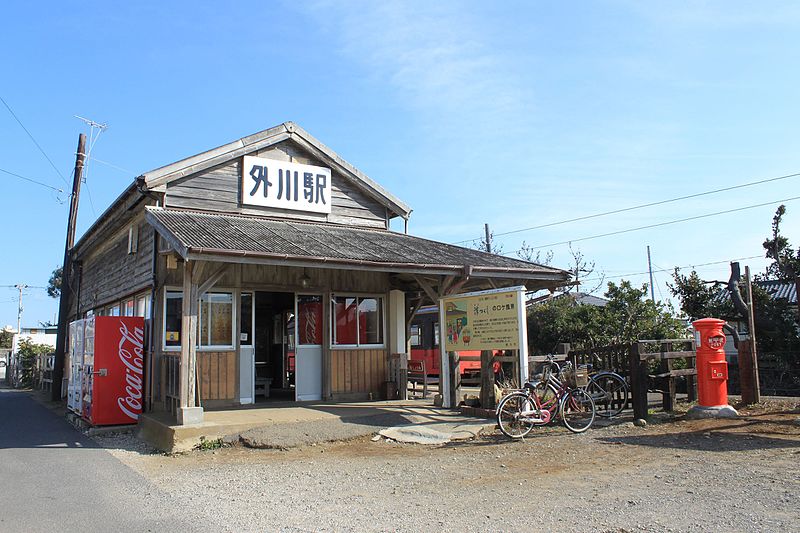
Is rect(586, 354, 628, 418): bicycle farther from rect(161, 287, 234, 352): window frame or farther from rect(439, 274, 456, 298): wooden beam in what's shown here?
rect(161, 287, 234, 352): window frame

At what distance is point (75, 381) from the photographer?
43.0 ft

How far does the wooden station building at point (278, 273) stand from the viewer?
10672 millimetres

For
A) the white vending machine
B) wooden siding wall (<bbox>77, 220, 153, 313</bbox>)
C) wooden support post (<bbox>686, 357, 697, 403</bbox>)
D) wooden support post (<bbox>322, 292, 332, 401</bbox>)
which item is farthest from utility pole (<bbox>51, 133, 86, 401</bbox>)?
wooden support post (<bbox>686, 357, 697, 403</bbox>)

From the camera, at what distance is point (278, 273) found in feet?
41.8

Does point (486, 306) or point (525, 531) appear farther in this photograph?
point (486, 306)

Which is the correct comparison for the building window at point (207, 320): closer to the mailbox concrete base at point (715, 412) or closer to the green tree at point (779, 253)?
the mailbox concrete base at point (715, 412)

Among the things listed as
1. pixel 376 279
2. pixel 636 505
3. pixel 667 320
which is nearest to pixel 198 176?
pixel 376 279

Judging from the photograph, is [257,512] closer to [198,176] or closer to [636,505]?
[636,505]

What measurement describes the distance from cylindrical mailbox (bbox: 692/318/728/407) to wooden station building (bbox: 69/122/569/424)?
3.07 meters

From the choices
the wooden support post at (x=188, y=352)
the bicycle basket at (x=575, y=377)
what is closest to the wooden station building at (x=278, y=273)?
the wooden support post at (x=188, y=352)

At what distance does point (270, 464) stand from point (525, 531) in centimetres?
408

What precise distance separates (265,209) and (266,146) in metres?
1.39

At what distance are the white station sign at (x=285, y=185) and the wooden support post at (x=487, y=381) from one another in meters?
5.49

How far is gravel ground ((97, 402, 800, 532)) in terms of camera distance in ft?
17.4
